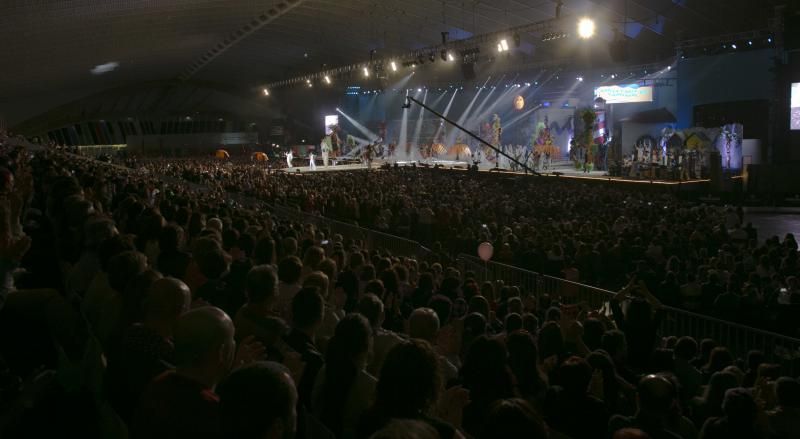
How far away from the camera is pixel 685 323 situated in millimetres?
7195

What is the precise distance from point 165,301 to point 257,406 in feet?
3.65

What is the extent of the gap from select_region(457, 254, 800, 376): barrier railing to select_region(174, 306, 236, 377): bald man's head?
487 cm

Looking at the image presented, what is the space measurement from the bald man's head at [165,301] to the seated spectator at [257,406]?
99cm

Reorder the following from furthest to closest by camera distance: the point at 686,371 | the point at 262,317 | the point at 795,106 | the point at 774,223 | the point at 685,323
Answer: the point at 795,106
the point at 774,223
the point at 685,323
the point at 686,371
the point at 262,317

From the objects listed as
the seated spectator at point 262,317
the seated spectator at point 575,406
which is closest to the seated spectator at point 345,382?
the seated spectator at point 262,317

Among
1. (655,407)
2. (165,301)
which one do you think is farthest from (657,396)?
(165,301)

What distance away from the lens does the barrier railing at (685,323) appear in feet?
20.1

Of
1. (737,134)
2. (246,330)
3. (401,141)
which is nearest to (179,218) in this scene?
(246,330)

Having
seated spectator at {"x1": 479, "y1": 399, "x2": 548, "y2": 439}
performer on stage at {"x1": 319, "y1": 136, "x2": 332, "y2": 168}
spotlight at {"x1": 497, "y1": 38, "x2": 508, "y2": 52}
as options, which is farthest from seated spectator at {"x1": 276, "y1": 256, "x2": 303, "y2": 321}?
performer on stage at {"x1": 319, "y1": 136, "x2": 332, "y2": 168}

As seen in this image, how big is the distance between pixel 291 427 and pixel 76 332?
1634 mm

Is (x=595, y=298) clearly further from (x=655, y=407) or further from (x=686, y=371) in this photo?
(x=655, y=407)

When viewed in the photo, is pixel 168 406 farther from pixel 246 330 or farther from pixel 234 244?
pixel 234 244

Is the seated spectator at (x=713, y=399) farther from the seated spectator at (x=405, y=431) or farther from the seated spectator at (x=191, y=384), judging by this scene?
the seated spectator at (x=191, y=384)

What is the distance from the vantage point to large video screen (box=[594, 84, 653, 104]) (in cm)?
3206
